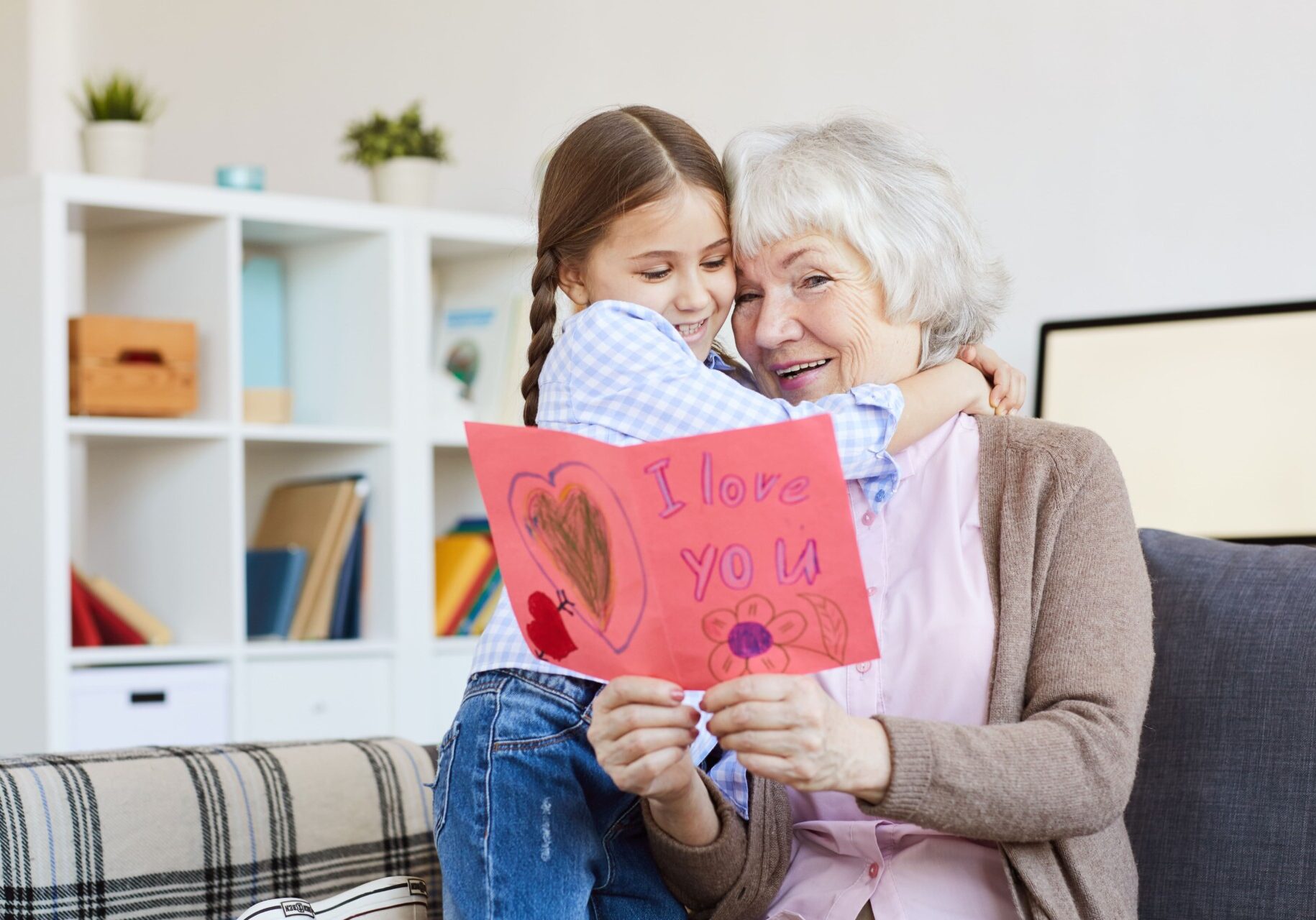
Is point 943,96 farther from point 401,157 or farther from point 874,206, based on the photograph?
point 874,206

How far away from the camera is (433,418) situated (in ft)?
11.1

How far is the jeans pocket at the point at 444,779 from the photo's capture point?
1254 millimetres

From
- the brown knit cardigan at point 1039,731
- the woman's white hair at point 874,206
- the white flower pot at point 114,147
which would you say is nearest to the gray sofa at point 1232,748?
the brown knit cardigan at point 1039,731

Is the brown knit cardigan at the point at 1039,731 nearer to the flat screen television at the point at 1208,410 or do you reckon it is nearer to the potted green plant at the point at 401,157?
the flat screen television at the point at 1208,410

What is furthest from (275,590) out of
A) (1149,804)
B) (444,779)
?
(1149,804)

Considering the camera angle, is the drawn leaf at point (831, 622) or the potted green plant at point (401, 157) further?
the potted green plant at point (401, 157)

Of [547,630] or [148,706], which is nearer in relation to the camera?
[547,630]

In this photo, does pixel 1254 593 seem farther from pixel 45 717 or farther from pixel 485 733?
pixel 45 717

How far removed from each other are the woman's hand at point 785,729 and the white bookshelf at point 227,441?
2.09 metres

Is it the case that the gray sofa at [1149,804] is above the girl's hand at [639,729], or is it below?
below

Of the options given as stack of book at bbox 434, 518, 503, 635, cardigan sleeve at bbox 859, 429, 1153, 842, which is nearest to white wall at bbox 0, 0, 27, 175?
stack of book at bbox 434, 518, 503, 635

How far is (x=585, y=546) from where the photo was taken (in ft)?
3.49

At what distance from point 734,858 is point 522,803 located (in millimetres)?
226

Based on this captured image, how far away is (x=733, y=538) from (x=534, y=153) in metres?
2.76
